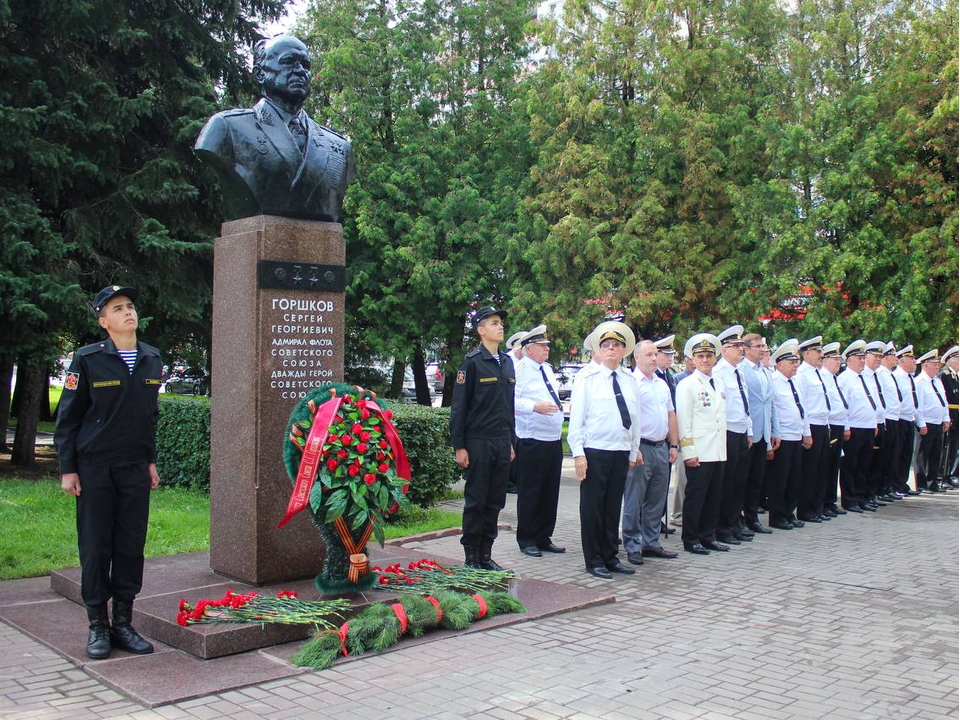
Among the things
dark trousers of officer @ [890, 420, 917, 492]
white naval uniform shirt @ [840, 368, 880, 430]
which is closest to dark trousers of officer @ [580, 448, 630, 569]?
white naval uniform shirt @ [840, 368, 880, 430]

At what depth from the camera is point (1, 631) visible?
5.62 meters

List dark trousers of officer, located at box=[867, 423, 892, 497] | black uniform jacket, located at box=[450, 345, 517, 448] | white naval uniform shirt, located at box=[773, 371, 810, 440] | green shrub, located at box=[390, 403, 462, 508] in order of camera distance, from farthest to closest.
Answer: dark trousers of officer, located at box=[867, 423, 892, 497] → green shrub, located at box=[390, 403, 462, 508] → white naval uniform shirt, located at box=[773, 371, 810, 440] → black uniform jacket, located at box=[450, 345, 517, 448]

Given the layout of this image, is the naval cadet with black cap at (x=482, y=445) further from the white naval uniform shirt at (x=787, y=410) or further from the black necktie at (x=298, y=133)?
the white naval uniform shirt at (x=787, y=410)

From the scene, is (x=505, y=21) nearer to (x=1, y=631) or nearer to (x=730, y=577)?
(x=730, y=577)

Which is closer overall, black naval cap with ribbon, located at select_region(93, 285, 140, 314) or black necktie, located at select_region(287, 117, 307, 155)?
black naval cap with ribbon, located at select_region(93, 285, 140, 314)

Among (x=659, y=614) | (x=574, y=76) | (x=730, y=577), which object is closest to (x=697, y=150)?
(x=574, y=76)

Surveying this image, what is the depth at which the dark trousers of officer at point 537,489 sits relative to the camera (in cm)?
849

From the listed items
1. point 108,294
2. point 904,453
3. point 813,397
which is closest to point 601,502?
point 108,294

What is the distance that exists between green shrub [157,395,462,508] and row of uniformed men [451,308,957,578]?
1.47m

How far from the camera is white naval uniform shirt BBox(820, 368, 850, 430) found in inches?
448

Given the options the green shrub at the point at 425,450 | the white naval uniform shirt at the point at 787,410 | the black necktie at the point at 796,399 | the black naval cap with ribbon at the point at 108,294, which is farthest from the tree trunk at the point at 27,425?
the black necktie at the point at 796,399

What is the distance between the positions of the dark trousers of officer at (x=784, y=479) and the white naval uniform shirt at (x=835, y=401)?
1.21 metres

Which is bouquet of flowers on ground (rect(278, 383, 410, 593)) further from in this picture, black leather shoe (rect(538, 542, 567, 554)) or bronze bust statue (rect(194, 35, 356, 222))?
black leather shoe (rect(538, 542, 567, 554))

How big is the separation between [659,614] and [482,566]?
1579 millimetres
